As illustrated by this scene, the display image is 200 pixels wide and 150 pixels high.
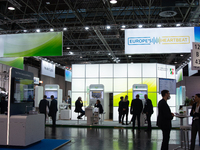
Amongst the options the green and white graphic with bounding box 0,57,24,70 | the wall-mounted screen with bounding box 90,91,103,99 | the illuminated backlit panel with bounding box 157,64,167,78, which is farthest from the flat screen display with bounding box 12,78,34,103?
the illuminated backlit panel with bounding box 157,64,167,78

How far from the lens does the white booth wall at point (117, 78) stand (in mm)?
16781

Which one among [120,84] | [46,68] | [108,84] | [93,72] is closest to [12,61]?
[46,68]

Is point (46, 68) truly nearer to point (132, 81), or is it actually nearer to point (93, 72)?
point (93, 72)

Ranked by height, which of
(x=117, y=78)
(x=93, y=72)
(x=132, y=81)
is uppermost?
(x=93, y=72)

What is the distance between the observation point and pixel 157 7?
13641 millimetres

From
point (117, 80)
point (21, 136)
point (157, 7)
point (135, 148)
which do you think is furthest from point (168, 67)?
point (21, 136)

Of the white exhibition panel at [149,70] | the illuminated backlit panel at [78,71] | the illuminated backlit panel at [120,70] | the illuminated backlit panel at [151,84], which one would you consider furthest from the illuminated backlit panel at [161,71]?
the illuminated backlit panel at [78,71]

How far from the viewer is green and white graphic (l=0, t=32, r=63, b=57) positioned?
11203mm

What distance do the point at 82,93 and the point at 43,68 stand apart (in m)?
3.14

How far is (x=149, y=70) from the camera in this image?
1678 cm

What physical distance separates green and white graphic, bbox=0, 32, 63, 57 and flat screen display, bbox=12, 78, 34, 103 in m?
3.55

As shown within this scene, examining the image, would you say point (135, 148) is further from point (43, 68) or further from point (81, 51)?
point (81, 51)

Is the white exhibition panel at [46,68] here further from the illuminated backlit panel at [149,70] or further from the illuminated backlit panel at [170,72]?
the illuminated backlit panel at [170,72]

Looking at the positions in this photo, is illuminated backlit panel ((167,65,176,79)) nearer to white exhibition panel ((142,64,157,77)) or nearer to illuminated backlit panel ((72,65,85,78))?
white exhibition panel ((142,64,157,77))
